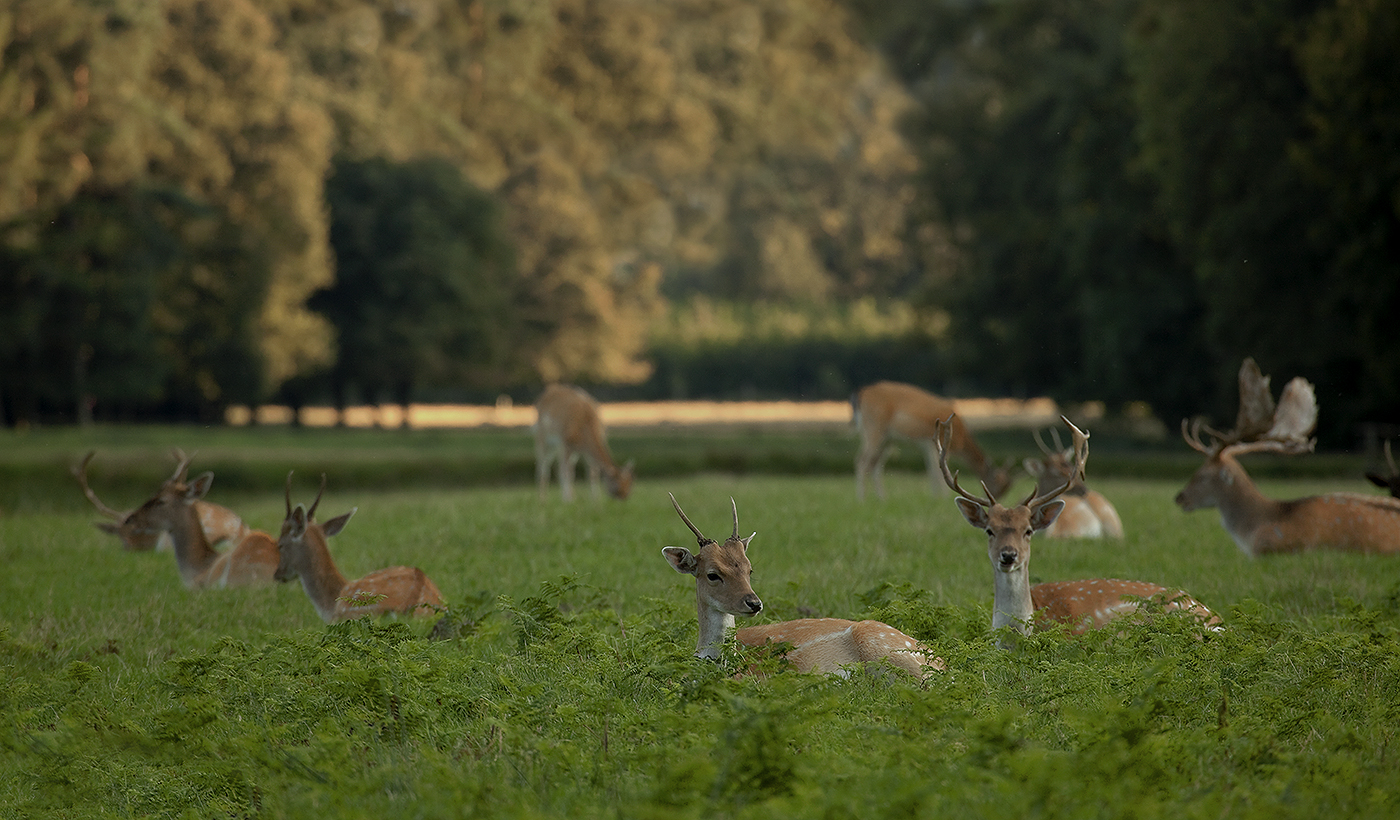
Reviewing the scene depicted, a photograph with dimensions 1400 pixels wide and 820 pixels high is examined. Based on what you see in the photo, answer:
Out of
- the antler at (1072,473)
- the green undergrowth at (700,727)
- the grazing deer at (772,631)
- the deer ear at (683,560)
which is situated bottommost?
the green undergrowth at (700,727)

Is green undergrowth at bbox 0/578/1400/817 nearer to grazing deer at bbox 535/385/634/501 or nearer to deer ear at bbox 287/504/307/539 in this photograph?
deer ear at bbox 287/504/307/539

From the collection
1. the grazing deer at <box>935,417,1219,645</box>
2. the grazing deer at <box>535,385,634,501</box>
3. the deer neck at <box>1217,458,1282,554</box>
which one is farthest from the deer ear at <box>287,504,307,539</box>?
the grazing deer at <box>535,385,634,501</box>

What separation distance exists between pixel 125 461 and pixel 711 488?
8.84 m

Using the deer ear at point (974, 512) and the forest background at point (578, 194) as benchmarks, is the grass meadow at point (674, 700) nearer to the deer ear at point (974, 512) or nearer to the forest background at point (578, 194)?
the deer ear at point (974, 512)

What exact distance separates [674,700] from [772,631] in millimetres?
1002

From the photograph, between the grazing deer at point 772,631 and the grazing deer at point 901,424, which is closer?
the grazing deer at point 772,631

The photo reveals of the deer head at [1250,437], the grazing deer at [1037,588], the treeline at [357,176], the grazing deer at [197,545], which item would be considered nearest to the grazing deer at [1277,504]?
the deer head at [1250,437]

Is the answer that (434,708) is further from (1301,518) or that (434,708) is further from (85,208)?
(85,208)

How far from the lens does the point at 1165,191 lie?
24.5 meters

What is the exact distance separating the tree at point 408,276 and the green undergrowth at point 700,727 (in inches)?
1131

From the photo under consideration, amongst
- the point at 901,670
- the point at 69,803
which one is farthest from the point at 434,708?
the point at 901,670

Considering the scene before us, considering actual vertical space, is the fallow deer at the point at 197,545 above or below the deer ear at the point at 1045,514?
below

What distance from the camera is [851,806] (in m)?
4.03

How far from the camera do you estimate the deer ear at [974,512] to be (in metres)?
7.27
